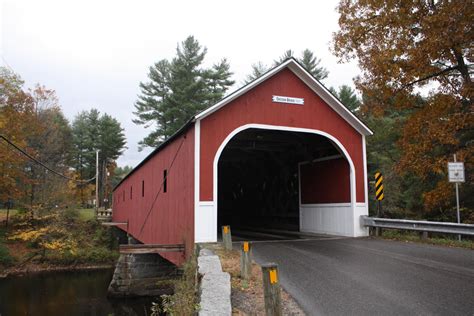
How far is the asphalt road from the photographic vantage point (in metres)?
4.31

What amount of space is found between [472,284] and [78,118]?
55.3m

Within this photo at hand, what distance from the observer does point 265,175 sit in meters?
17.2

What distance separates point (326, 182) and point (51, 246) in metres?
17.2

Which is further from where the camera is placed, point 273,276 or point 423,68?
point 423,68

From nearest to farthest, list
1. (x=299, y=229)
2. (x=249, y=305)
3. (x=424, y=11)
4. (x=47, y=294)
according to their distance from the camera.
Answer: (x=249, y=305), (x=424, y=11), (x=299, y=229), (x=47, y=294)

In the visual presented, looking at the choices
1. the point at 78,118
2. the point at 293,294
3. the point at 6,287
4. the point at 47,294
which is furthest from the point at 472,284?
the point at 78,118

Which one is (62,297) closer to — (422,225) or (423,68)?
(422,225)

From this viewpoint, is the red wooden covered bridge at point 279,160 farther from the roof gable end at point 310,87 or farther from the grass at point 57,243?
the grass at point 57,243

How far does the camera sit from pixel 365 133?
11.3 m

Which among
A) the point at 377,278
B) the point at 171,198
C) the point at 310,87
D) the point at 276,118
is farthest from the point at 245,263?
the point at 310,87

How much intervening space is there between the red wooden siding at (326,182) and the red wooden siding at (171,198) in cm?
445

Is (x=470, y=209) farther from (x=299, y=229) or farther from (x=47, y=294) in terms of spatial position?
(x=47, y=294)

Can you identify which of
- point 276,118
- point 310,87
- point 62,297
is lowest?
point 62,297

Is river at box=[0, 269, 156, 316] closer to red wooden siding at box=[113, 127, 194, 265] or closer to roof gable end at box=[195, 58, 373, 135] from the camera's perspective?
red wooden siding at box=[113, 127, 194, 265]
